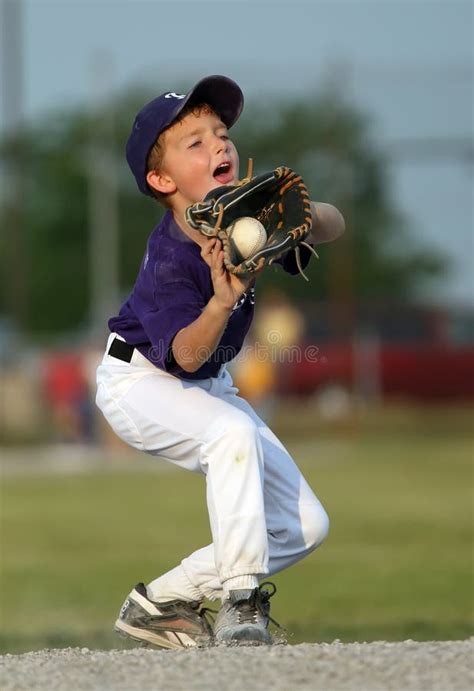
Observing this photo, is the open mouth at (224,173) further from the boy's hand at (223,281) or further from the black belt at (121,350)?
the black belt at (121,350)

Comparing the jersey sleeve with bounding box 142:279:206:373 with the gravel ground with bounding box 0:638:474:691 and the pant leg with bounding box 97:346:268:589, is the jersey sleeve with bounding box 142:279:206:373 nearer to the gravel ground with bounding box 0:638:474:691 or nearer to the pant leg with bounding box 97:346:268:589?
the pant leg with bounding box 97:346:268:589

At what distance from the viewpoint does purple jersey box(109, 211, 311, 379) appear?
4.40 m

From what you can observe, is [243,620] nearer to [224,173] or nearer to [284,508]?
[284,508]

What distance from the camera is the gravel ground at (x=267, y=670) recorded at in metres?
3.48

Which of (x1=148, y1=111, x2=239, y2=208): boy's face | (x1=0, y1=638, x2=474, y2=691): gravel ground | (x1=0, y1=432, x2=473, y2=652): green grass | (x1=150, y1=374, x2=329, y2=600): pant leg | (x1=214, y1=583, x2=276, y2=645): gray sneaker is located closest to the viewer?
(x1=0, y1=638, x2=474, y2=691): gravel ground

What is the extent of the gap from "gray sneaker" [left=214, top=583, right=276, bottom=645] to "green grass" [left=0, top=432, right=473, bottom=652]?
180 centimetres

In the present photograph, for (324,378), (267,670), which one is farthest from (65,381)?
(267,670)

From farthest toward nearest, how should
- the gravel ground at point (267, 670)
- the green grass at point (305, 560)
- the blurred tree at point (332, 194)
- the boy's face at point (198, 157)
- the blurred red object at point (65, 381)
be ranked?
the blurred tree at point (332, 194), the blurred red object at point (65, 381), the green grass at point (305, 560), the boy's face at point (198, 157), the gravel ground at point (267, 670)

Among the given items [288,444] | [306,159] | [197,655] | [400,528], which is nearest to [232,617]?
[197,655]

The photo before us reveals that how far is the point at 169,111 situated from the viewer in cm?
467

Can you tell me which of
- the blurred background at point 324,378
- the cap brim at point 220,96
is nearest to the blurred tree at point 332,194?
the blurred background at point 324,378

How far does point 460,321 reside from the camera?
2455 centimetres

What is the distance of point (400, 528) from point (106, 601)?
4185 millimetres

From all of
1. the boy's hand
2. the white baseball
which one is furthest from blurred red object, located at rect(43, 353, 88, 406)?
the boy's hand
